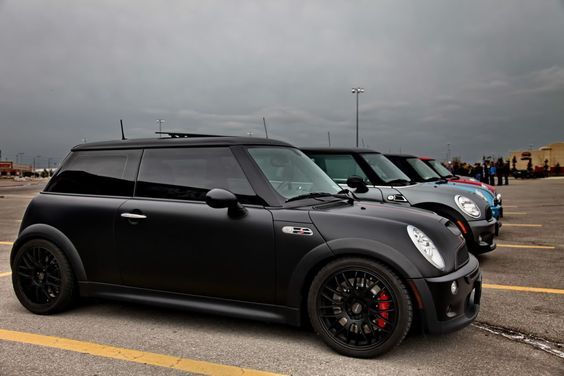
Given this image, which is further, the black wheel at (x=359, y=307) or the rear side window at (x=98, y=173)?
the rear side window at (x=98, y=173)

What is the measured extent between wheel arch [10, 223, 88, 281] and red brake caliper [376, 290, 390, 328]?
8.16 feet

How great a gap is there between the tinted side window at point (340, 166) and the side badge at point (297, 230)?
12.2 ft

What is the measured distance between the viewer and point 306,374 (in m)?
2.99

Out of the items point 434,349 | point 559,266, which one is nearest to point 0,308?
point 434,349

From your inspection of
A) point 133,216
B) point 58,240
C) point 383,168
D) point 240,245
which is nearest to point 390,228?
point 240,245

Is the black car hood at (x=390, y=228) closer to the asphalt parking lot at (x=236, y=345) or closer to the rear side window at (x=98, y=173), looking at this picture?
the asphalt parking lot at (x=236, y=345)

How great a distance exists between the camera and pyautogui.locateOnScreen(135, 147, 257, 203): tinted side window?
12.2ft

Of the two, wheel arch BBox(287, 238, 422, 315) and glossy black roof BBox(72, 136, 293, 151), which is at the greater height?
glossy black roof BBox(72, 136, 293, 151)

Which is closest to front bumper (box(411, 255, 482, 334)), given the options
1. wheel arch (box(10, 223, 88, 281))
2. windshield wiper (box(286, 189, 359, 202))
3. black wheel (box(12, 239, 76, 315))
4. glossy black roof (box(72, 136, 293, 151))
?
windshield wiper (box(286, 189, 359, 202))

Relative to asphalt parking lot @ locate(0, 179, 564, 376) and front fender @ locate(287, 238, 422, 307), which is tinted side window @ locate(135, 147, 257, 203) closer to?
front fender @ locate(287, 238, 422, 307)

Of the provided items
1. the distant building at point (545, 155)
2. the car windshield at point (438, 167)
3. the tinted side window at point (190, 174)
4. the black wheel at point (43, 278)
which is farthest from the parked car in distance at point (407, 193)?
the distant building at point (545, 155)

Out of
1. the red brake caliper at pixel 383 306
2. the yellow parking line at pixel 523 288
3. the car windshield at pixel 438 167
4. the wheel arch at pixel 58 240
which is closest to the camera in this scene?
the red brake caliper at pixel 383 306

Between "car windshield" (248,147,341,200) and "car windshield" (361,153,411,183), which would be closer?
"car windshield" (248,147,341,200)

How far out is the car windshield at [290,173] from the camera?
3.76 m
